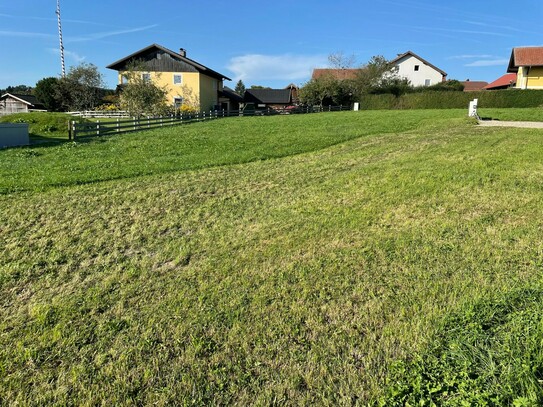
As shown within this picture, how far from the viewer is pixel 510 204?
5.12 m

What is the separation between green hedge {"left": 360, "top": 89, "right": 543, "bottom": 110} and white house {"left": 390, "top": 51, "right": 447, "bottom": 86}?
1982 centimetres

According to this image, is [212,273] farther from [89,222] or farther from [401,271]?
[89,222]

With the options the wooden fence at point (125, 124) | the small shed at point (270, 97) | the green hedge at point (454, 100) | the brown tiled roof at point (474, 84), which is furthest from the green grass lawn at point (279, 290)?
the brown tiled roof at point (474, 84)

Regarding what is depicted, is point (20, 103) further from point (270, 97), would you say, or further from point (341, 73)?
point (341, 73)

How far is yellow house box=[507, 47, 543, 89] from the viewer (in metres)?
35.2

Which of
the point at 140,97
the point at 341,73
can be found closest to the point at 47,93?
the point at 140,97

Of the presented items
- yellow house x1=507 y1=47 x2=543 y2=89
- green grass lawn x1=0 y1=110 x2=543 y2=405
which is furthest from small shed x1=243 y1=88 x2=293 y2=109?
green grass lawn x1=0 y1=110 x2=543 y2=405

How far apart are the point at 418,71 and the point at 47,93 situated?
51469 millimetres

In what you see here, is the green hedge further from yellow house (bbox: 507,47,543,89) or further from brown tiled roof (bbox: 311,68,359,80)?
brown tiled roof (bbox: 311,68,359,80)

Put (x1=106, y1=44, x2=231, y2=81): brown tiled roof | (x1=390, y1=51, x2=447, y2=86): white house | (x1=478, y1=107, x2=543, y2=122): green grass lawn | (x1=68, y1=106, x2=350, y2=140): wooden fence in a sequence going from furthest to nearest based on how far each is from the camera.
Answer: (x1=390, y1=51, x2=447, y2=86): white house, (x1=106, y1=44, x2=231, y2=81): brown tiled roof, (x1=478, y1=107, x2=543, y2=122): green grass lawn, (x1=68, y1=106, x2=350, y2=140): wooden fence

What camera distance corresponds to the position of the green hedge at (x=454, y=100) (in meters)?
30.9

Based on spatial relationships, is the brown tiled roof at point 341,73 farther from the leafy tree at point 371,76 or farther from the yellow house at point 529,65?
the yellow house at point 529,65

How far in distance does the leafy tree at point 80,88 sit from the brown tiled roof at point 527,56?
1763 inches

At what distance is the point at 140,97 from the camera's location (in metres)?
27.7
